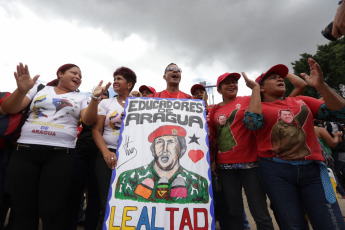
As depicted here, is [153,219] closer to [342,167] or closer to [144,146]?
[144,146]

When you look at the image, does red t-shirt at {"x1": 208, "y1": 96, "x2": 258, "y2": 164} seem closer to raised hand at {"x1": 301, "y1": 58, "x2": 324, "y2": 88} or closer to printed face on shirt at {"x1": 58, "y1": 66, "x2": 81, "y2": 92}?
raised hand at {"x1": 301, "y1": 58, "x2": 324, "y2": 88}

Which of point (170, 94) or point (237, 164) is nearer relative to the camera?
point (237, 164)

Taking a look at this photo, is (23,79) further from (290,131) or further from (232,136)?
(290,131)

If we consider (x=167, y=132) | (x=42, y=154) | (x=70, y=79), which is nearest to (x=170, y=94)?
(x=167, y=132)

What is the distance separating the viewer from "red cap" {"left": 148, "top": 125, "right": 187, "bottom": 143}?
2.26 meters

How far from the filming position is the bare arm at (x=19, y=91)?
1.98 meters

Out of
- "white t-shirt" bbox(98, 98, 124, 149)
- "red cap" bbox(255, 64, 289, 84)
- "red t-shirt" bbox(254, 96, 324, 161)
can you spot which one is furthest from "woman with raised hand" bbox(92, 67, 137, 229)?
"red cap" bbox(255, 64, 289, 84)

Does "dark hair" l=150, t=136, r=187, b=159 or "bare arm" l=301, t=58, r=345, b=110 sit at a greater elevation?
"bare arm" l=301, t=58, r=345, b=110

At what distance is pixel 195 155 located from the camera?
7.12 feet

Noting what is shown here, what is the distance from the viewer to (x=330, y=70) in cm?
1731

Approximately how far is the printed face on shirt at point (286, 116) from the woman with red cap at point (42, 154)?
1989 millimetres

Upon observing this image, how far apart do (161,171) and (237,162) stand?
865 millimetres

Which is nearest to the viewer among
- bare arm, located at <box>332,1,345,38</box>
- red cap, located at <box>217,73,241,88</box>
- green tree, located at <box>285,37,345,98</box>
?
bare arm, located at <box>332,1,345,38</box>

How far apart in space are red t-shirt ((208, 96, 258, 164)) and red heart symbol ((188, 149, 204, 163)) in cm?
28
